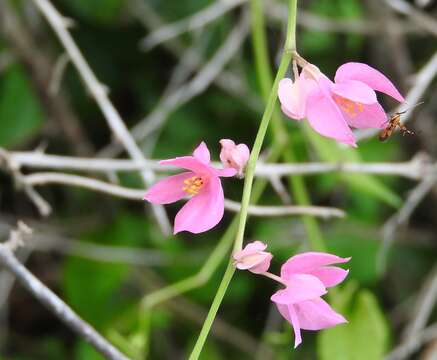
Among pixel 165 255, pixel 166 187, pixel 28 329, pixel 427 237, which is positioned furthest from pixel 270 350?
pixel 166 187

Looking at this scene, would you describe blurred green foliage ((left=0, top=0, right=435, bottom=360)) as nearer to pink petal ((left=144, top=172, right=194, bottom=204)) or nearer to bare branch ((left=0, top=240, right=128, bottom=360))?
bare branch ((left=0, top=240, right=128, bottom=360))

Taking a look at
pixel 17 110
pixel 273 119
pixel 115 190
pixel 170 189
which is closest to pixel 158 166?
pixel 115 190

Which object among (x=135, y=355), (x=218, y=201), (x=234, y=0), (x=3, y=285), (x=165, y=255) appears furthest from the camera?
(x=165, y=255)

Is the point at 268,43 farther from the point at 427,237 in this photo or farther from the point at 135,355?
the point at 135,355

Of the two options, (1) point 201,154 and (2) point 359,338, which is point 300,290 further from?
(2) point 359,338

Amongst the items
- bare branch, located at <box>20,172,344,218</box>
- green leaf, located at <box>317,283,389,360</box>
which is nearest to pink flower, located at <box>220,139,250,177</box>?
bare branch, located at <box>20,172,344,218</box>

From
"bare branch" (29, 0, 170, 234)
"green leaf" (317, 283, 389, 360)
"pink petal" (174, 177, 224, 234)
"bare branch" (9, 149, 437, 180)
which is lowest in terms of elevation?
"green leaf" (317, 283, 389, 360)
